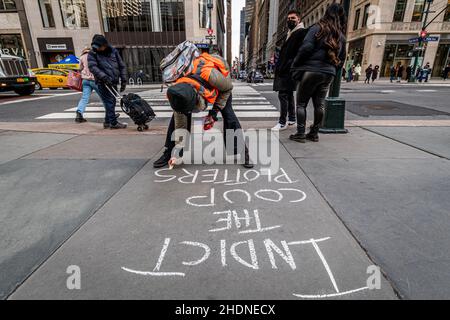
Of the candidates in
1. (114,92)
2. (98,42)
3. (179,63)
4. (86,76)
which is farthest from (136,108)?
(179,63)

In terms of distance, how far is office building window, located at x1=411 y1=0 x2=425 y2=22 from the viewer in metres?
28.4

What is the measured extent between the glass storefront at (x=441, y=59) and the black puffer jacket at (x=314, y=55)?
35.3 m

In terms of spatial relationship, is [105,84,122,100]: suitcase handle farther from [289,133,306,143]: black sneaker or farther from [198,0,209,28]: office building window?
[198,0,209,28]: office building window

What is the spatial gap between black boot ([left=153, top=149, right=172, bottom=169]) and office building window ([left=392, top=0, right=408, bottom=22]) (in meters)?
35.8

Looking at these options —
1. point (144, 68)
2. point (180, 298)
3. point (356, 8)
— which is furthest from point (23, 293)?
point (356, 8)

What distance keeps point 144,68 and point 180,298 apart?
3338 centimetres

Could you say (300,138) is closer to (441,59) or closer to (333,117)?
(333,117)

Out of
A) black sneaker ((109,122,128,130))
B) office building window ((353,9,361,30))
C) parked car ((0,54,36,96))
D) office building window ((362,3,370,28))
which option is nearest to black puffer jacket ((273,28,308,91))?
black sneaker ((109,122,128,130))

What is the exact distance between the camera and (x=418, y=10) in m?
28.8

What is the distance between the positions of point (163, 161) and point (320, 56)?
290cm

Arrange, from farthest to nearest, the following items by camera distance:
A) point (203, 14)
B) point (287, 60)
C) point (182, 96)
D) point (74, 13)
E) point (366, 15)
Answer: point (203, 14) → point (74, 13) → point (366, 15) → point (287, 60) → point (182, 96)

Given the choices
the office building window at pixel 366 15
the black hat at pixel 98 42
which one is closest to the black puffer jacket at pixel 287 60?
the black hat at pixel 98 42

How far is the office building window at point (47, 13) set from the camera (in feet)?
104

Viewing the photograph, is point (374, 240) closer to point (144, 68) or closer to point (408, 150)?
point (408, 150)
